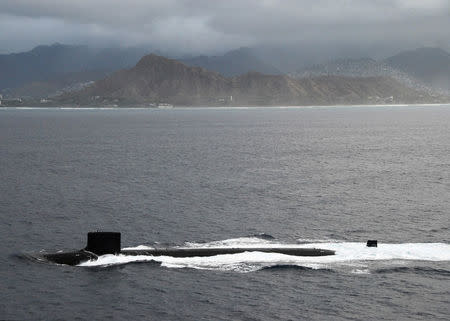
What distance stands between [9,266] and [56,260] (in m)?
3.83

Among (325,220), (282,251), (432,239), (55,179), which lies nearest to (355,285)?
(282,251)

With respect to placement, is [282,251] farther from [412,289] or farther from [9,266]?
[9,266]

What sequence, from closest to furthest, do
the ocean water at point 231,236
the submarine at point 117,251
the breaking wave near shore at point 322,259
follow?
the ocean water at point 231,236 → the breaking wave near shore at point 322,259 → the submarine at point 117,251

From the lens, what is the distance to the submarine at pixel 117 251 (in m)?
53.8

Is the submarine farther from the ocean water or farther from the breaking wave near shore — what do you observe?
the ocean water

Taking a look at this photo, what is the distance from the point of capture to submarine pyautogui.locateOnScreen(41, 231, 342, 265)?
2119 inches

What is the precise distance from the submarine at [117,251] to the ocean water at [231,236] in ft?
3.03

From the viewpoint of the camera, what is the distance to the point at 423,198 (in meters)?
85.8

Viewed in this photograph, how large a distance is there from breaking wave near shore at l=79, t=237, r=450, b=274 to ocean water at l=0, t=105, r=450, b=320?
170 millimetres

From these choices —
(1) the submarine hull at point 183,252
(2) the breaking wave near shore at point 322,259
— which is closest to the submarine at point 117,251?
(1) the submarine hull at point 183,252

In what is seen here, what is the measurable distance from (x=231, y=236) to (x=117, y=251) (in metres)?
13.3

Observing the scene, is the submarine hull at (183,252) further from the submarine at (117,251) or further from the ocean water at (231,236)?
the ocean water at (231,236)

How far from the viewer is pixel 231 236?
63.7m

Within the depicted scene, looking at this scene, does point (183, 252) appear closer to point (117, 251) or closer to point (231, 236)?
point (117, 251)
